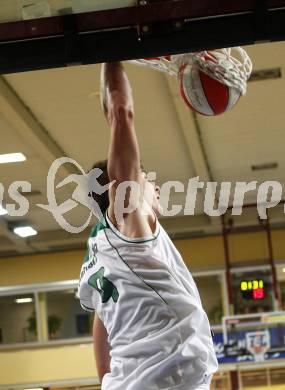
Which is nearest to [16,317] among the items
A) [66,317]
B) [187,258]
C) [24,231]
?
[66,317]

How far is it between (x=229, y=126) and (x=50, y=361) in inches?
208

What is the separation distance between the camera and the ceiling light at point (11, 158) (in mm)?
7352

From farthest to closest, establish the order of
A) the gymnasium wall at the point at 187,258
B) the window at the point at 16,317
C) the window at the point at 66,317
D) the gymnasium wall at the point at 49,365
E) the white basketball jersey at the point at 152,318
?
the window at the point at 16,317 < the window at the point at 66,317 < the gymnasium wall at the point at 187,258 < the gymnasium wall at the point at 49,365 < the white basketball jersey at the point at 152,318

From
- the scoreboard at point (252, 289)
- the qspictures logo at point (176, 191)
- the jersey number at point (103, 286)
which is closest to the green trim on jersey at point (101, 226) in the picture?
the jersey number at point (103, 286)

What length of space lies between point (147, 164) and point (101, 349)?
18.8ft

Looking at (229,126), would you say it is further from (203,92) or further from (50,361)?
(50,361)

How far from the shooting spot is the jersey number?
238 cm

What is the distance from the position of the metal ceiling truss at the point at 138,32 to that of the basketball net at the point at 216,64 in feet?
1.08

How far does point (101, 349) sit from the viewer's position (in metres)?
2.64

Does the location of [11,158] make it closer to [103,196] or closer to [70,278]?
[70,278]

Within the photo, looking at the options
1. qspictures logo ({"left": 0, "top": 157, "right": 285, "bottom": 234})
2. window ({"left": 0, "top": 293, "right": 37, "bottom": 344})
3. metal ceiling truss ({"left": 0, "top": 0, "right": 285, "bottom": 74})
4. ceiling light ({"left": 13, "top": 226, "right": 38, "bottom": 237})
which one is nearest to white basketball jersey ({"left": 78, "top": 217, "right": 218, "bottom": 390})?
metal ceiling truss ({"left": 0, "top": 0, "right": 285, "bottom": 74})

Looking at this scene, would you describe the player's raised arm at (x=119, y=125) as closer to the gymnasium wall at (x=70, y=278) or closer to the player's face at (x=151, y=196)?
the player's face at (x=151, y=196)

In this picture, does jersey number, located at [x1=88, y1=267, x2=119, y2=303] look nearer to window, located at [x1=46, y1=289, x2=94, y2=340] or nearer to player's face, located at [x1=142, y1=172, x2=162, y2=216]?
player's face, located at [x1=142, y1=172, x2=162, y2=216]

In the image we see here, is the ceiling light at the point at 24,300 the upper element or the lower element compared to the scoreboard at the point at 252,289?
upper
